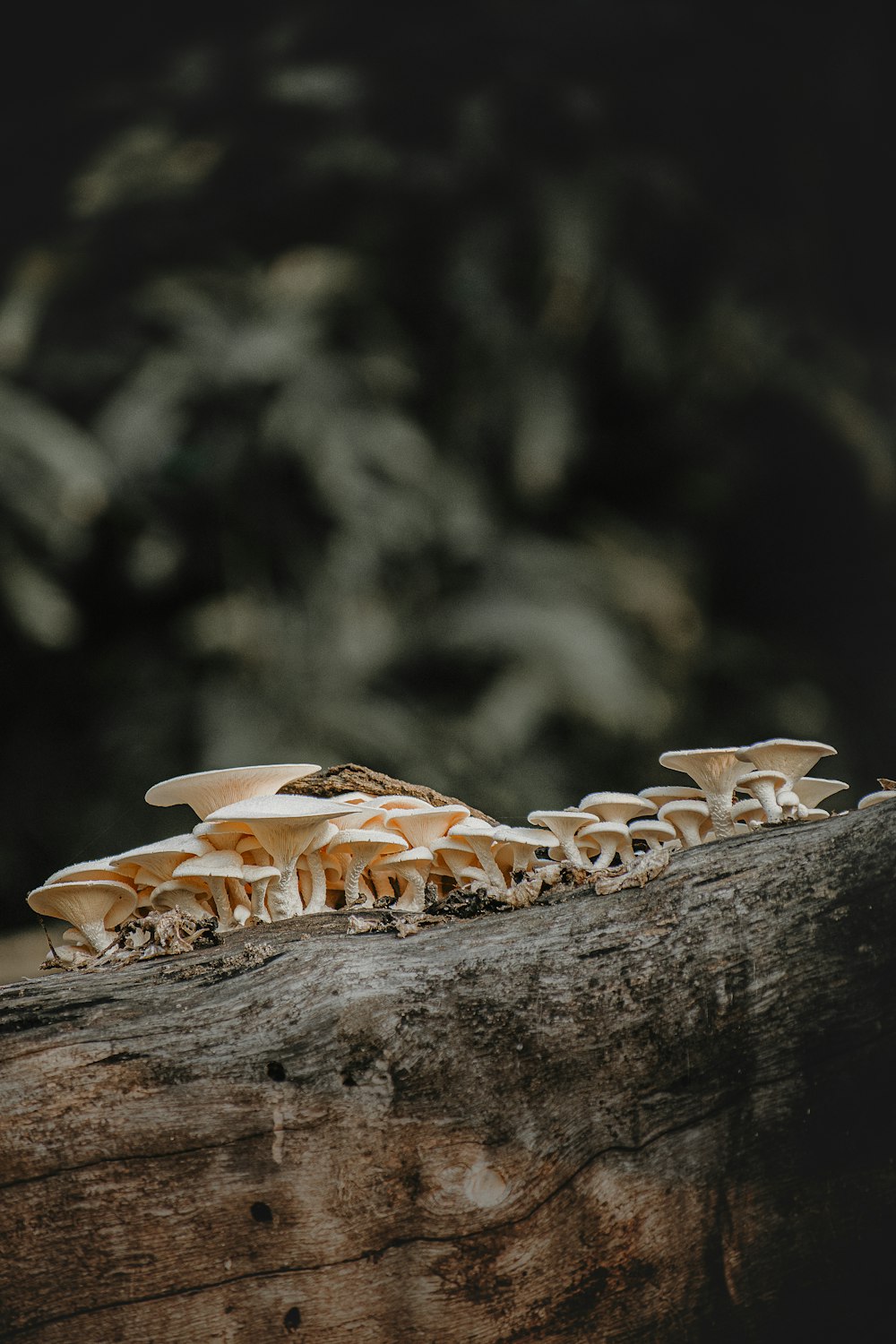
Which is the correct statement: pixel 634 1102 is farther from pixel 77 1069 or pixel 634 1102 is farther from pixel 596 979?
pixel 77 1069

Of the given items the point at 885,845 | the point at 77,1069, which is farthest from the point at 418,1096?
the point at 885,845

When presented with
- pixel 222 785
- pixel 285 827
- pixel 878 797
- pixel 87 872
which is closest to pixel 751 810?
pixel 878 797

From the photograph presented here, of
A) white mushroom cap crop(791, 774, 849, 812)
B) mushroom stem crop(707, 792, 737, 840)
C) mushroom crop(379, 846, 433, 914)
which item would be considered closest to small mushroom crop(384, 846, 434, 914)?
mushroom crop(379, 846, 433, 914)

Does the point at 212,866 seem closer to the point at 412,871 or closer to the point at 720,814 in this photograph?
the point at 412,871

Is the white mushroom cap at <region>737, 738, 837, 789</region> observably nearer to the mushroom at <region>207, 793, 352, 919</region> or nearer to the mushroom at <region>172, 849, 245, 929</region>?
the mushroom at <region>207, 793, 352, 919</region>

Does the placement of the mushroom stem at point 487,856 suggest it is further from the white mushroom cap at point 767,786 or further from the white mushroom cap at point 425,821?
the white mushroom cap at point 767,786

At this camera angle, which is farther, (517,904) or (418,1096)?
(517,904)

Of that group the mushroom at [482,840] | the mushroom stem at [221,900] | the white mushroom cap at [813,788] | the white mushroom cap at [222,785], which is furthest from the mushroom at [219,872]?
the white mushroom cap at [813,788]
